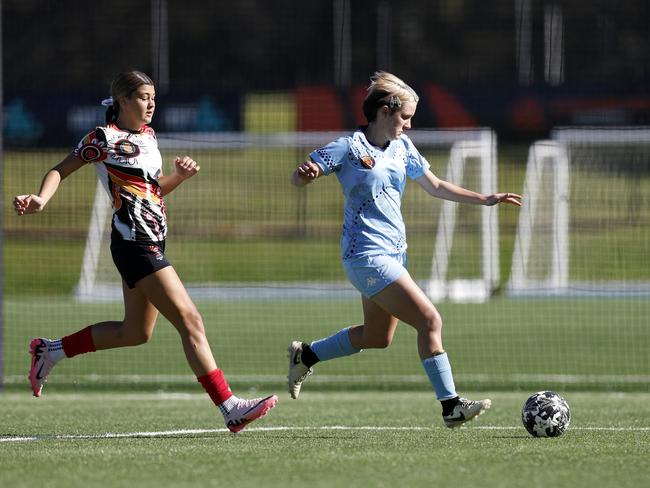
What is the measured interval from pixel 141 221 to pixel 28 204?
676 millimetres

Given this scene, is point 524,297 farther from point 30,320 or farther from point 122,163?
point 122,163

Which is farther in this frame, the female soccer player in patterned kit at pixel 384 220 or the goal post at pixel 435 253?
the goal post at pixel 435 253

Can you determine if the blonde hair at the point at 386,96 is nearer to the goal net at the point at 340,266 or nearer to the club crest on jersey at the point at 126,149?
the club crest on jersey at the point at 126,149

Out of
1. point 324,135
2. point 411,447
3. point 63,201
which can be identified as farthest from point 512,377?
point 63,201

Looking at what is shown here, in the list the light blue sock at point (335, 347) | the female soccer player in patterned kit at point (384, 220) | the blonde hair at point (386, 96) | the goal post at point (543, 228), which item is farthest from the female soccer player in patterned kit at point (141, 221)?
the goal post at point (543, 228)

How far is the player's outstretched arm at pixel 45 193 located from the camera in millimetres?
7618

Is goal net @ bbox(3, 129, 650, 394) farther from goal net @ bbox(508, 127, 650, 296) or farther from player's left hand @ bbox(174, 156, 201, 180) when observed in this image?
player's left hand @ bbox(174, 156, 201, 180)

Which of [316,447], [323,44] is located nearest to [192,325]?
[316,447]

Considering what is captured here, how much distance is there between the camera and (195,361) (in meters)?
7.98

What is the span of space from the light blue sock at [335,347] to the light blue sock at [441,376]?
0.93 m

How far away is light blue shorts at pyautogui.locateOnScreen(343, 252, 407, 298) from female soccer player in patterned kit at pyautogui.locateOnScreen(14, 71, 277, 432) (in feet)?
2.99

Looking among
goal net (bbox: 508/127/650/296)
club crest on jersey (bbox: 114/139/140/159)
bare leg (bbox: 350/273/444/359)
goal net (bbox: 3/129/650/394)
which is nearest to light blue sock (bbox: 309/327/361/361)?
bare leg (bbox: 350/273/444/359)

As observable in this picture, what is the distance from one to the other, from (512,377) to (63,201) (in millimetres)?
19366

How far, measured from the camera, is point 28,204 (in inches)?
301
